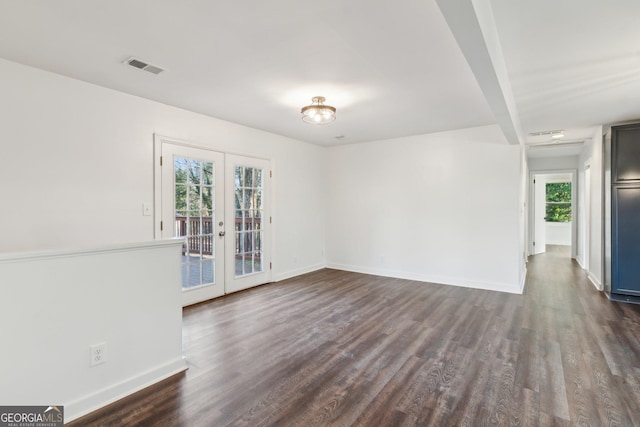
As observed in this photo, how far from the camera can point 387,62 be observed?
8.76ft

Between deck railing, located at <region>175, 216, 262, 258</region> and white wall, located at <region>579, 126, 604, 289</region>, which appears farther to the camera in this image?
white wall, located at <region>579, 126, 604, 289</region>

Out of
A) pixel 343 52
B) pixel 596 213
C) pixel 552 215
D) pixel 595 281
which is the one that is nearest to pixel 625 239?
pixel 596 213

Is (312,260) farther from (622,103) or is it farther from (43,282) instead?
(622,103)

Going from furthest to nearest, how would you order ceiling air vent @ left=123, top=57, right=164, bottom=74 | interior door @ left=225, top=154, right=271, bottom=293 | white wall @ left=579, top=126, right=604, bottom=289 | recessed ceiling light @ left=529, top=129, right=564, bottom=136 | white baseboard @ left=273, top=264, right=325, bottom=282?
white baseboard @ left=273, top=264, right=325, bottom=282 < recessed ceiling light @ left=529, top=129, right=564, bottom=136 < white wall @ left=579, top=126, right=604, bottom=289 < interior door @ left=225, top=154, right=271, bottom=293 < ceiling air vent @ left=123, top=57, right=164, bottom=74

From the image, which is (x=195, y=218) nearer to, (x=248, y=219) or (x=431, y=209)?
(x=248, y=219)

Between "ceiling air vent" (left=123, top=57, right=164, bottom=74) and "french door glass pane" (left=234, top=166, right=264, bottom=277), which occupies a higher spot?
"ceiling air vent" (left=123, top=57, right=164, bottom=74)

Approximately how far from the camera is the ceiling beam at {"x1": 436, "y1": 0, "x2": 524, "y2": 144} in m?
1.55

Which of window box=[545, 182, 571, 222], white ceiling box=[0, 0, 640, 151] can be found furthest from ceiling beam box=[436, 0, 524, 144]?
window box=[545, 182, 571, 222]

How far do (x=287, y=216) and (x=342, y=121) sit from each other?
205 cm

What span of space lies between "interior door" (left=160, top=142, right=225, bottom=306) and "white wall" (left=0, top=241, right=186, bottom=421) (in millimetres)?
1605

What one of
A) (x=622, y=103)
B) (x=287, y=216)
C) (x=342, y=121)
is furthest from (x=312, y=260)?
(x=622, y=103)

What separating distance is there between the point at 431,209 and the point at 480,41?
3.78m

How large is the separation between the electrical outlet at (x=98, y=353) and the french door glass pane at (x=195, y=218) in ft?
6.65

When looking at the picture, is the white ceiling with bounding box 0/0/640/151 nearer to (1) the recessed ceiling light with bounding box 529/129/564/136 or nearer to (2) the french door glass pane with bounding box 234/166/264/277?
(1) the recessed ceiling light with bounding box 529/129/564/136
